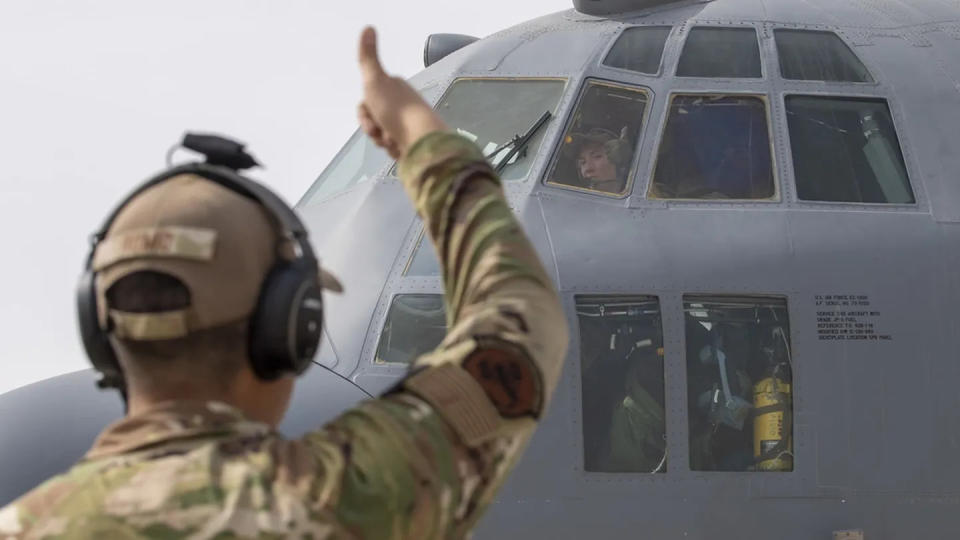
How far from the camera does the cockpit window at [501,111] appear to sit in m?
7.71

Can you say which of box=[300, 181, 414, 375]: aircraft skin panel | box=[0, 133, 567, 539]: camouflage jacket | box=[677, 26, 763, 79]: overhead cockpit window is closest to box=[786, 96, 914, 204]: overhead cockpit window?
box=[677, 26, 763, 79]: overhead cockpit window

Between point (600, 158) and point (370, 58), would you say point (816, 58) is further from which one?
point (370, 58)

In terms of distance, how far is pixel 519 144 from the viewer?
7.72 metres

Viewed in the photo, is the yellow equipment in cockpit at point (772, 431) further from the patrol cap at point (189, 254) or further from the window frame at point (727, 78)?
the patrol cap at point (189, 254)

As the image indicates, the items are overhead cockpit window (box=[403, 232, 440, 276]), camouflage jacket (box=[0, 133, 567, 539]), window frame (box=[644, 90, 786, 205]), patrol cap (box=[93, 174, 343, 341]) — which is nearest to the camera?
camouflage jacket (box=[0, 133, 567, 539])

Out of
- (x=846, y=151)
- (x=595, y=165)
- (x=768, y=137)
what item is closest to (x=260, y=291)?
(x=595, y=165)

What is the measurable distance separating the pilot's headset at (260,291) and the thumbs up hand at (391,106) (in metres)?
0.23

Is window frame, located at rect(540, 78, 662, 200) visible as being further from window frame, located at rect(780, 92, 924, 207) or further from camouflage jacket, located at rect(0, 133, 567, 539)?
camouflage jacket, located at rect(0, 133, 567, 539)

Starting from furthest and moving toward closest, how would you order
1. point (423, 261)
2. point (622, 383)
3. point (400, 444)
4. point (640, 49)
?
point (640, 49)
point (423, 261)
point (622, 383)
point (400, 444)

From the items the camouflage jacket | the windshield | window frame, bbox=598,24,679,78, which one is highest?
window frame, bbox=598,24,679,78

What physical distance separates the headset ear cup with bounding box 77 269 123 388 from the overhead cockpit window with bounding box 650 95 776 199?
17.4 feet

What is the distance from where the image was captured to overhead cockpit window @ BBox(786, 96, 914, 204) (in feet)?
24.7

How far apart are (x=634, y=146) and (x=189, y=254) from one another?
562 cm

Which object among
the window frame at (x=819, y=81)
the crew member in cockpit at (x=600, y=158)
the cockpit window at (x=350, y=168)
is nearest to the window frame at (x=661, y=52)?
the crew member in cockpit at (x=600, y=158)
